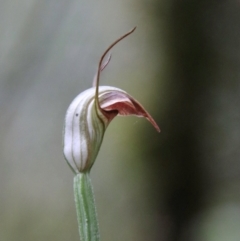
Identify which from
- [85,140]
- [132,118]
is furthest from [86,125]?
[132,118]

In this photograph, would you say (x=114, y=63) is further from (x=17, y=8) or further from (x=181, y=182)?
(x=181, y=182)

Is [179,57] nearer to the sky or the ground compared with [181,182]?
nearer to the sky

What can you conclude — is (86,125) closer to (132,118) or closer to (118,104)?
(118,104)

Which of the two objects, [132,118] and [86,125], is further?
[132,118]

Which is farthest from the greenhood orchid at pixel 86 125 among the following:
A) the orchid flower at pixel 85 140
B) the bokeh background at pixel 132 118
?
the bokeh background at pixel 132 118

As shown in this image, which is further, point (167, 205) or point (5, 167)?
point (167, 205)

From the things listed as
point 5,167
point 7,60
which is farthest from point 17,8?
point 5,167
